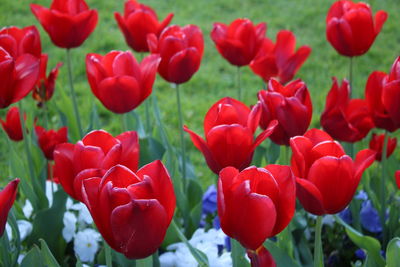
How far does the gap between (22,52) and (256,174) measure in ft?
2.85

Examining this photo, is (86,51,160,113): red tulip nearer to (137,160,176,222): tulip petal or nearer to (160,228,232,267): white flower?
(160,228,232,267): white flower

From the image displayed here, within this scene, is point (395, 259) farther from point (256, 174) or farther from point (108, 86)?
point (108, 86)

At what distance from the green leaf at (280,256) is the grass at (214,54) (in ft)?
4.94

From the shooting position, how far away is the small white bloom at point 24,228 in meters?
1.67

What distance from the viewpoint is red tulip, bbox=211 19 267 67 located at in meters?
1.77

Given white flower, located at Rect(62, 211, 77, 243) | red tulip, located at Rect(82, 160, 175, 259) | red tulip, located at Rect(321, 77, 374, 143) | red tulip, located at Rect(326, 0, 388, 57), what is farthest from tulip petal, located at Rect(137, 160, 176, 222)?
red tulip, located at Rect(326, 0, 388, 57)

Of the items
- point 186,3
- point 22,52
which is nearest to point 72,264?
point 22,52

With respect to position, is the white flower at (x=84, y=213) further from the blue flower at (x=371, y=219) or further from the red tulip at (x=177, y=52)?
the blue flower at (x=371, y=219)

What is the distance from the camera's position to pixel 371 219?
1789mm

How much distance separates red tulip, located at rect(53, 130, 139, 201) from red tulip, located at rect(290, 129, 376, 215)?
0.97ft

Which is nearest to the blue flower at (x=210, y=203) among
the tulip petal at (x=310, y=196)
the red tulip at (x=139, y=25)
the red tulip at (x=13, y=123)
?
the red tulip at (x=139, y=25)

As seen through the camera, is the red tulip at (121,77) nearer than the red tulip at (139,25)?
Yes

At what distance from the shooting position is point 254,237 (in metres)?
0.95

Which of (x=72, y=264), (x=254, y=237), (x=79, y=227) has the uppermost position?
(x=254, y=237)
